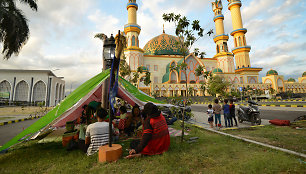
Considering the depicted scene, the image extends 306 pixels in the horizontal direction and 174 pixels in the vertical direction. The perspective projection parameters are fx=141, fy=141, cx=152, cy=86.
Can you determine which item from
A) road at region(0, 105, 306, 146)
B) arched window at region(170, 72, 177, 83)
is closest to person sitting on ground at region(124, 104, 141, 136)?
road at region(0, 105, 306, 146)

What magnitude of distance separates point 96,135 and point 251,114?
696 centimetres

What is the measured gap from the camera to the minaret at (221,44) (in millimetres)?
34375

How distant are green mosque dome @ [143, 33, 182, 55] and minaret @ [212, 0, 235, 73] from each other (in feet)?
33.1

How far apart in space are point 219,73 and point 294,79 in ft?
137

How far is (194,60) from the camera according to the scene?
3331 cm

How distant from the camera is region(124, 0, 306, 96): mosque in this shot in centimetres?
2994

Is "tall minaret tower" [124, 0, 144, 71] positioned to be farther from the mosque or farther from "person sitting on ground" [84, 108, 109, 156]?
"person sitting on ground" [84, 108, 109, 156]

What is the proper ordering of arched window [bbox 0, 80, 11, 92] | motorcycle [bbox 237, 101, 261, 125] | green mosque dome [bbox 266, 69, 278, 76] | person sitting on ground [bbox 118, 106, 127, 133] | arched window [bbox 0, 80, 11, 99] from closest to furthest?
person sitting on ground [bbox 118, 106, 127, 133] < motorcycle [bbox 237, 101, 261, 125] < arched window [bbox 0, 80, 11, 99] < arched window [bbox 0, 80, 11, 92] < green mosque dome [bbox 266, 69, 278, 76]

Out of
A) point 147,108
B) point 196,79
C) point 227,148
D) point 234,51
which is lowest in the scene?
point 227,148

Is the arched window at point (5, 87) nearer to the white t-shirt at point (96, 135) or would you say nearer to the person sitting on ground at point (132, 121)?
the person sitting on ground at point (132, 121)

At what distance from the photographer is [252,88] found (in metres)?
33.5

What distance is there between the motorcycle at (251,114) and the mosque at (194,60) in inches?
870

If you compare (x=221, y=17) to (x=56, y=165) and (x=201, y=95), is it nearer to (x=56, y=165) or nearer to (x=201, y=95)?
(x=201, y=95)

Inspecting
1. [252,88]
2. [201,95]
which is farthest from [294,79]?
[201,95]
